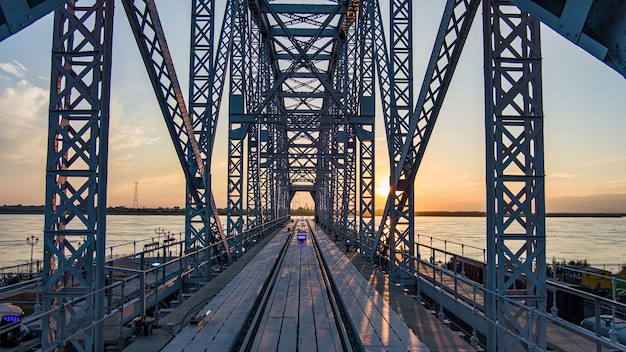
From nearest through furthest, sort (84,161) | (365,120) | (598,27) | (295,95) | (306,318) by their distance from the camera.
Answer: (598,27)
(84,161)
(306,318)
(365,120)
(295,95)

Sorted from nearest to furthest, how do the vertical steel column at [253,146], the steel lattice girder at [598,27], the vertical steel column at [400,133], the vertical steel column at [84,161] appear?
the steel lattice girder at [598,27]
the vertical steel column at [84,161]
the vertical steel column at [400,133]
the vertical steel column at [253,146]

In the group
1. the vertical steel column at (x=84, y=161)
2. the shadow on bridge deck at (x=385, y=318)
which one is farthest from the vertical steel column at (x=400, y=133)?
the vertical steel column at (x=84, y=161)

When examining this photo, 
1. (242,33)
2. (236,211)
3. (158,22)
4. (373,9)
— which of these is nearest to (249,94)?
(242,33)

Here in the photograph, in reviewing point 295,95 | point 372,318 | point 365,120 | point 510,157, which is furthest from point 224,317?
point 295,95

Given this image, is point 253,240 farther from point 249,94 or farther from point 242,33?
point 242,33

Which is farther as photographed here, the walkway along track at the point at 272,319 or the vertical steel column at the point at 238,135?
the vertical steel column at the point at 238,135

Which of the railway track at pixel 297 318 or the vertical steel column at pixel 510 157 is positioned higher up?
the vertical steel column at pixel 510 157

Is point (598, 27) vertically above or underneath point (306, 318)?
above

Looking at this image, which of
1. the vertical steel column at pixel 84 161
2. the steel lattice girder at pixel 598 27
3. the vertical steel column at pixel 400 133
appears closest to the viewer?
the steel lattice girder at pixel 598 27

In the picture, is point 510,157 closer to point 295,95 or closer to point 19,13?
point 19,13

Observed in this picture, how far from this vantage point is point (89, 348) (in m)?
7.21

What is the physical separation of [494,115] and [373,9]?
13.3m

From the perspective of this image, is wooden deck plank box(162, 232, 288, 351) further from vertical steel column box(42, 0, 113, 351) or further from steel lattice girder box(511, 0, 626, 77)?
steel lattice girder box(511, 0, 626, 77)

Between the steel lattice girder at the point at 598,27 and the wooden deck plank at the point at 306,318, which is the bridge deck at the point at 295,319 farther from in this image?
the steel lattice girder at the point at 598,27
